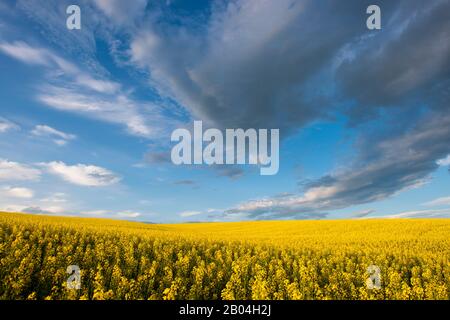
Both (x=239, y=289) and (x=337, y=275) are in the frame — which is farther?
(x=337, y=275)

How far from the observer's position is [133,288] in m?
11.3

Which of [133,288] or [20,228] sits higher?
[20,228]

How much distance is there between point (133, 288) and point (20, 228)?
13.7 m

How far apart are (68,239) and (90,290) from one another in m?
7.69
